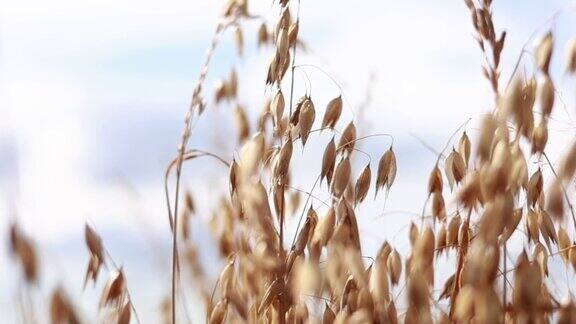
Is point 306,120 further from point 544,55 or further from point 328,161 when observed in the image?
point 544,55

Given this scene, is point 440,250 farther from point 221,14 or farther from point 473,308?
point 221,14

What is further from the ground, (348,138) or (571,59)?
(571,59)

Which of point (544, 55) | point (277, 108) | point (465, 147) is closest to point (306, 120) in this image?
point (277, 108)

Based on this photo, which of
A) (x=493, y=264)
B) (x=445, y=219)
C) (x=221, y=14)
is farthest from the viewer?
(x=221, y=14)

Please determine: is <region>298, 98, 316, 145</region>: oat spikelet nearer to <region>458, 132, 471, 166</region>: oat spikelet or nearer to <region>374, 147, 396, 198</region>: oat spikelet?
<region>374, 147, 396, 198</region>: oat spikelet

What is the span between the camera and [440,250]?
160 centimetres

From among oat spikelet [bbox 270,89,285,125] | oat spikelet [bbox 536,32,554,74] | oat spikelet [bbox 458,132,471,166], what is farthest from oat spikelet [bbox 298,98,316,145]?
oat spikelet [bbox 536,32,554,74]

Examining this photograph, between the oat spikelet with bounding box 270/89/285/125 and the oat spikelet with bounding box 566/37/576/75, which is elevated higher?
the oat spikelet with bounding box 566/37/576/75

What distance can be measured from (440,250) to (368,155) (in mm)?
198

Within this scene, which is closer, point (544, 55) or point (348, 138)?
point (544, 55)

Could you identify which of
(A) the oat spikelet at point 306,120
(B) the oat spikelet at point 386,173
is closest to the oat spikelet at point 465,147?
(B) the oat spikelet at point 386,173

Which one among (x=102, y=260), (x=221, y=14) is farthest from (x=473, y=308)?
(x=221, y=14)

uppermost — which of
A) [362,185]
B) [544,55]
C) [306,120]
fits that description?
[544,55]

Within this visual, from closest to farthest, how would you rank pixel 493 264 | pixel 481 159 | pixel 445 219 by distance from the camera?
pixel 493 264, pixel 481 159, pixel 445 219
